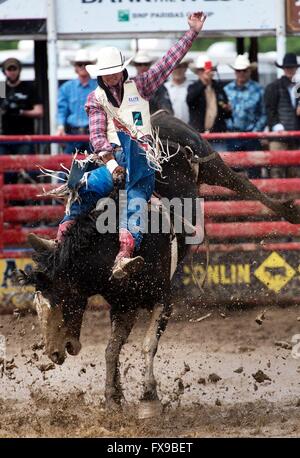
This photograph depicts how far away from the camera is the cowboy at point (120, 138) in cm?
642

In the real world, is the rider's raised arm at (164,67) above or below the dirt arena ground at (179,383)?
above

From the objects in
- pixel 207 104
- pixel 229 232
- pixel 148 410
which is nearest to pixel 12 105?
pixel 207 104

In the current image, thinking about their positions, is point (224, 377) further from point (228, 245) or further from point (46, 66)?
point (46, 66)

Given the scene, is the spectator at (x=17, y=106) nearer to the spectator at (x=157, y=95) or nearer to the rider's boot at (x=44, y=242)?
the spectator at (x=157, y=95)

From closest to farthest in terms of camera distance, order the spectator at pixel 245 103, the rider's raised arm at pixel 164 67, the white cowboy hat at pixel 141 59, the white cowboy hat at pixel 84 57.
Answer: the rider's raised arm at pixel 164 67
the spectator at pixel 245 103
the white cowboy hat at pixel 84 57
the white cowboy hat at pixel 141 59

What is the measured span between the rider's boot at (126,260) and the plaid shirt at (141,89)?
0.52m

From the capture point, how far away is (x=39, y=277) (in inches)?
245

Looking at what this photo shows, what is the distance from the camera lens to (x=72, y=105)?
9836 mm

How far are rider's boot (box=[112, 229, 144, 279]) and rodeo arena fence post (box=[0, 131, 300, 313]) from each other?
2811mm

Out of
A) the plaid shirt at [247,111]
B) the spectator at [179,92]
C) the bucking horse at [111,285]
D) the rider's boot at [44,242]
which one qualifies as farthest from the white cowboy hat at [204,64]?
the rider's boot at [44,242]

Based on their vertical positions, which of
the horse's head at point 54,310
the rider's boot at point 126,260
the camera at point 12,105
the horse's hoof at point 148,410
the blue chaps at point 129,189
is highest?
the camera at point 12,105

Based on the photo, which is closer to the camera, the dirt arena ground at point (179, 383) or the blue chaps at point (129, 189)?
the dirt arena ground at point (179, 383)

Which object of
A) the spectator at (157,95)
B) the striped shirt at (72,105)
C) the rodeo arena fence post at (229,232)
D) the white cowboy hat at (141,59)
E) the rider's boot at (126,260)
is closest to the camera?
the rider's boot at (126,260)

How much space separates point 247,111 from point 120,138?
3701 mm
